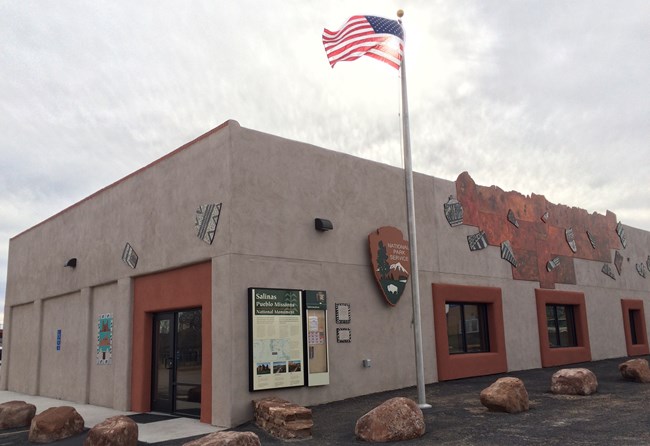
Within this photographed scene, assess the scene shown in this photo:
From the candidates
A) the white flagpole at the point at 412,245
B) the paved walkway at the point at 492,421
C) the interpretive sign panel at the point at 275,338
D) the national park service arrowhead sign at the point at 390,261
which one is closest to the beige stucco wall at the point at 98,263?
the interpretive sign panel at the point at 275,338

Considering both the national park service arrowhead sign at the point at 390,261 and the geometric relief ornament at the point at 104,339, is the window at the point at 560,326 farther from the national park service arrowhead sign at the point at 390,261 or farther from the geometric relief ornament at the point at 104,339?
the geometric relief ornament at the point at 104,339

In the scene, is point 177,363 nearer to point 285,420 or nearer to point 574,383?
point 285,420

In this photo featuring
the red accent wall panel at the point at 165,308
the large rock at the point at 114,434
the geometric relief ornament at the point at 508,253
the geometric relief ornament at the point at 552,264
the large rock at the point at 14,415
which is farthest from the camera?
the geometric relief ornament at the point at 552,264

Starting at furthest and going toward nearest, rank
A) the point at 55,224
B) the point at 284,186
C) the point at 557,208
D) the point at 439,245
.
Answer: the point at 557,208, the point at 55,224, the point at 439,245, the point at 284,186

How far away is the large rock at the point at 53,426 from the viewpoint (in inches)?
429

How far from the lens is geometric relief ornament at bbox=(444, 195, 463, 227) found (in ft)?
57.4

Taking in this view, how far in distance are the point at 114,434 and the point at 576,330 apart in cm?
1821

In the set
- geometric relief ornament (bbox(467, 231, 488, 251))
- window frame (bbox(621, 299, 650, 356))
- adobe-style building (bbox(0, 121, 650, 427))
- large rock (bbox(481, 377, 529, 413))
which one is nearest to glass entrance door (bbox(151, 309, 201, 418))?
adobe-style building (bbox(0, 121, 650, 427))

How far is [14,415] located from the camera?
42.1ft

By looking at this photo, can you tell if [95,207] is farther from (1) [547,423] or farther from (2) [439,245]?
(1) [547,423]

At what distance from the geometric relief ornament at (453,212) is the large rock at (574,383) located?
19.1 feet

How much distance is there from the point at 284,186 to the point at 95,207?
7798mm

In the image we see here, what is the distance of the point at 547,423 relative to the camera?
9.79 metres

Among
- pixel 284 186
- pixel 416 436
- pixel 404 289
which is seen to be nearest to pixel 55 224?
pixel 284 186
